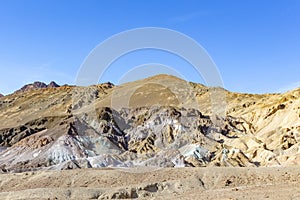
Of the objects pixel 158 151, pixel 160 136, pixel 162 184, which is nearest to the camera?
pixel 162 184

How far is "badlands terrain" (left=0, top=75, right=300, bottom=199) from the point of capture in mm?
29109

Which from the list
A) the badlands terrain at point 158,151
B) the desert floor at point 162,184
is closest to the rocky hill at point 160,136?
the badlands terrain at point 158,151

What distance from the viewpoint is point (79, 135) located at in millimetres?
67125

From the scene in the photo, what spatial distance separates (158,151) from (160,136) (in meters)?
11.1

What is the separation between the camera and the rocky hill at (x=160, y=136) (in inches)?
2143

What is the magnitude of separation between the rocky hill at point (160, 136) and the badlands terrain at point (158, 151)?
0.64 feet

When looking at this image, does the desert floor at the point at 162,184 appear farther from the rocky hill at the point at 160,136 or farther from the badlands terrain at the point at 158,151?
the rocky hill at the point at 160,136

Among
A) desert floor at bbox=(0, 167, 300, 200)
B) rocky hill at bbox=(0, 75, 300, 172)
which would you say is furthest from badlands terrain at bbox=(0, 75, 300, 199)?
rocky hill at bbox=(0, 75, 300, 172)

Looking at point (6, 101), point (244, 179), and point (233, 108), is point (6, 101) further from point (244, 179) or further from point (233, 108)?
point (244, 179)

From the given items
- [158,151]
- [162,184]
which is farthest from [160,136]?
[162,184]

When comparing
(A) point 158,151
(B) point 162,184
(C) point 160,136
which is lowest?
(B) point 162,184

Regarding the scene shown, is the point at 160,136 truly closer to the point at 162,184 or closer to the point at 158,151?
the point at 158,151

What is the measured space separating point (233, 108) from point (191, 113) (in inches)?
1132

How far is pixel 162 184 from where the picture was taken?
3084 centimetres
